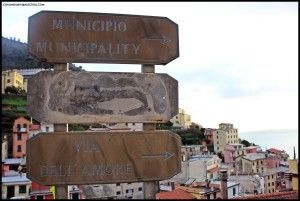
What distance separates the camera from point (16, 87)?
87500 millimetres

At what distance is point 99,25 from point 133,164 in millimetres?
1720

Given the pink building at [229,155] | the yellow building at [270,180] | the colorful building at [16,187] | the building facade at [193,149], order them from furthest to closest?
1. the pink building at [229,155]
2. the building facade at [193,149]
3. the yellow building at [270,180]
4. the colorful building at [16,187]

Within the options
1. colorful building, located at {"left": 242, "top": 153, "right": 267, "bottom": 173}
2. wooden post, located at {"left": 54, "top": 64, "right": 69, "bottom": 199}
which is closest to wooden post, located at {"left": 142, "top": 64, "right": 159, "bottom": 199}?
wooden post, located at {"left": 54, "top": 64, "right": 69, "bottom": 199}

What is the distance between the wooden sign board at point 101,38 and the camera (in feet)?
15.1

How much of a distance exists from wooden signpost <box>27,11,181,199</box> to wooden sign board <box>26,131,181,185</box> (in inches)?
0.4

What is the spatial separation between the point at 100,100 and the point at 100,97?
4 cm

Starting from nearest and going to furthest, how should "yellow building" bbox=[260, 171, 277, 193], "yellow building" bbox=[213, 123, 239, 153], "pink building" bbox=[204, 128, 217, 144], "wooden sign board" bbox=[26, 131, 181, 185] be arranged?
"wooden sign board" bbox=[26, 131, 181, 185] < "yellow building" bbox=[260, 171, 277, 193] < "yellow building" bbox=[213, 123, 239, 153] < "pink building" bbox=[204, 128, 217, 144]

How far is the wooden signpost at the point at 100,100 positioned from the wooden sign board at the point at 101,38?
0.5 inches

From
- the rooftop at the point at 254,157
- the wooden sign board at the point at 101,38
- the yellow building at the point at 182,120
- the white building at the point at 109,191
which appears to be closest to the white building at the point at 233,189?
the white building at the point at 109,191

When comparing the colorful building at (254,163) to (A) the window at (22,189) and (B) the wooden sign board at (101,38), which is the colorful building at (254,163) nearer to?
(A) the window at (22,189)

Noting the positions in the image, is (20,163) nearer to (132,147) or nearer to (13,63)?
(132,147)

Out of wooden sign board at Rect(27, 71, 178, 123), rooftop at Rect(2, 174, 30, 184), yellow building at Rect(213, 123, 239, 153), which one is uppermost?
wooden sign board at Rect(27, 71, 178, 123)

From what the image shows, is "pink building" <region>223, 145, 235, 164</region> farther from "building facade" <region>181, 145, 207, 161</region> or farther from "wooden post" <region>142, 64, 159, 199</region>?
"wooden post" <region>142, 64, 159, 199</region>

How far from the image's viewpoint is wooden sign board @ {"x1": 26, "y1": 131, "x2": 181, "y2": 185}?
14.3ft
